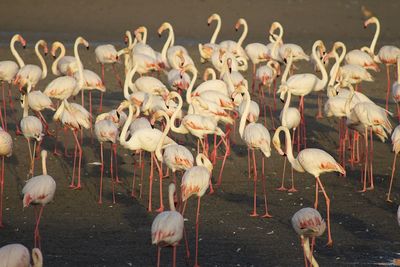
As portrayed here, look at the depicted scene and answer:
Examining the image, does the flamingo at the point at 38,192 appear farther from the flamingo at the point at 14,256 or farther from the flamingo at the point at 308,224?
the flamingo at the point at 308,224

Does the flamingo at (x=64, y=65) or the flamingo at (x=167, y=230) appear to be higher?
the flamingo at (x=64, y=65)

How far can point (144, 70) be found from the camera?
14555 millimetres

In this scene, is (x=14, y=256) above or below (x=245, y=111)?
below

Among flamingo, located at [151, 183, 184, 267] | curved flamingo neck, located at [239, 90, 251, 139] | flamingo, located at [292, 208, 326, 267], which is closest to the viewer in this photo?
flamingo, located at [151, 183, 184, 267]

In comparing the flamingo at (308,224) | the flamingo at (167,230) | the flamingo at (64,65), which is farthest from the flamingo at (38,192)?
the flamingo at (64,65)

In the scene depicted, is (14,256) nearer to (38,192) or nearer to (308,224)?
(38,192)

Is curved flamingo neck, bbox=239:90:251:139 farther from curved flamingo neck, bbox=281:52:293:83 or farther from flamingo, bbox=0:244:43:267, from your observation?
flamingo, bbox=0:244:43:267

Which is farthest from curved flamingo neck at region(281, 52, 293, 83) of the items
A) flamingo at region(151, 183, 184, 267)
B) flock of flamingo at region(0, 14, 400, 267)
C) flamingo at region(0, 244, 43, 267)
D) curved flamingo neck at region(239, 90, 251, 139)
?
flamingo at region(0, 244, 43, 267)

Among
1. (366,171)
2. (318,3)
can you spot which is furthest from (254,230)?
(318,3)

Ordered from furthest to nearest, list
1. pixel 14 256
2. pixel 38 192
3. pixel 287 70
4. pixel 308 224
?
1. pixel 287 70
2. pixel 38 192
3. pixel 308 224
4. pixel 14 256

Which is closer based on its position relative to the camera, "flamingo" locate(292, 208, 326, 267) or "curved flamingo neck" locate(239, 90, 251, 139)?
"flamingo" locate(292, 208, 326, 267)

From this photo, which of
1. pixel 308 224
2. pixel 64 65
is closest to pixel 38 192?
pixel 308 224

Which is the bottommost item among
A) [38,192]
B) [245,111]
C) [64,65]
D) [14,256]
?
[14,256]

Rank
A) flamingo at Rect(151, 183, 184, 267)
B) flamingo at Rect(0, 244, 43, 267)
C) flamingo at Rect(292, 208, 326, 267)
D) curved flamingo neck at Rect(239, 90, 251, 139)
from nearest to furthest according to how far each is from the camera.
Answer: flamingo at Rect(0, 244, 43, 267) → flamingo at Rect(151, 183, 184, 267) → flamingo at Rect(292, 208, 326, 267) → curved flamingo neck at Rect(239, 90, 251, 139)
